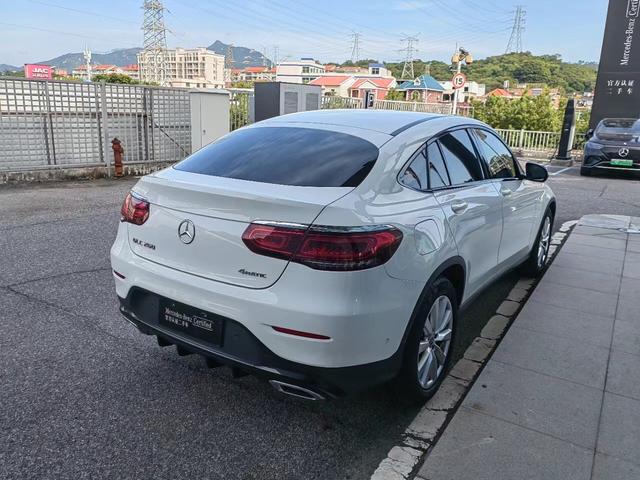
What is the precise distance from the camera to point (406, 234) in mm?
2496

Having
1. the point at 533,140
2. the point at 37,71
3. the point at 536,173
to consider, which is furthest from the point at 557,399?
the point at 37,71

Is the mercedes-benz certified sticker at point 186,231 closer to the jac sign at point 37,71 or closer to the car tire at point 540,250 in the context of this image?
the car tire at point 540,250

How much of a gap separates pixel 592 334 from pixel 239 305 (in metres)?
2.97

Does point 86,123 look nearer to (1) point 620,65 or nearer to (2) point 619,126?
(2) point 619,126

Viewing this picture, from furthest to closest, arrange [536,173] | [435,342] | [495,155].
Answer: [536,173] < [495,155] < [435,342]

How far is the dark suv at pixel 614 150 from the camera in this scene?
42.3ft

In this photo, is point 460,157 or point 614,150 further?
point 614,150

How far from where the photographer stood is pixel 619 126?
Result: 1415cm

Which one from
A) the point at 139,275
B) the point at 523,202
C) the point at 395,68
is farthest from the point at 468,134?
the point at 395,68

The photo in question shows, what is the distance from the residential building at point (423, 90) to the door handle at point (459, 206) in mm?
50322

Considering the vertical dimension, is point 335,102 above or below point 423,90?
below

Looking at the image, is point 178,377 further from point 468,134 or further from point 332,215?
point 468,134

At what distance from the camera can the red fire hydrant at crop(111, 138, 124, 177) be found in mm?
10625

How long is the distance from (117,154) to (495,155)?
871 cm
